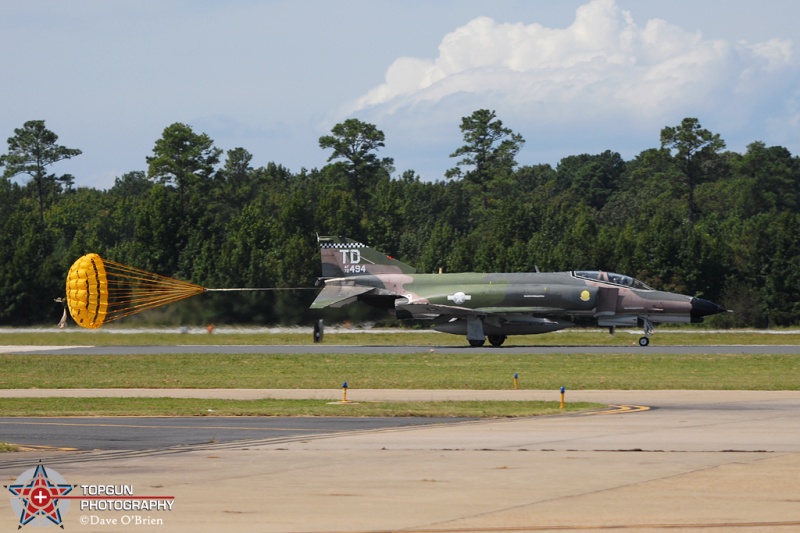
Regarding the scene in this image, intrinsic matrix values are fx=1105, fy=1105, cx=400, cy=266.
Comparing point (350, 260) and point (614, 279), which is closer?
point (614, 279)

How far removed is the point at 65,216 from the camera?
109 metres

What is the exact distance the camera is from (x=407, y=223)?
361 ft

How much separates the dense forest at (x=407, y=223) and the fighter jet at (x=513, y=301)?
143 inches

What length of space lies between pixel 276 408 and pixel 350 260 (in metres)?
24.3

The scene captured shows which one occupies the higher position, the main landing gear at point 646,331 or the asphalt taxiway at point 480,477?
the main landing gear at point 646,331

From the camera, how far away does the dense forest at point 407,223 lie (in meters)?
59.7

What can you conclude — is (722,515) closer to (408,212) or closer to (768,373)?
(768,373)

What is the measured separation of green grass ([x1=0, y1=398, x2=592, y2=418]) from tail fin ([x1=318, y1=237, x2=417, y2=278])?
21703 millimetres

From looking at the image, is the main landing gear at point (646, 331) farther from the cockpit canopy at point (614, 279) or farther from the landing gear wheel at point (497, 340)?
the landing gear wheel at point (497, 340)

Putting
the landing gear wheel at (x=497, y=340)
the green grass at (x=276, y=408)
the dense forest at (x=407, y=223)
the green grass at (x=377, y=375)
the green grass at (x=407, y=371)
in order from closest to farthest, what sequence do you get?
1. the green grass at (x=276, y=408)
2. the green grass at (x=377, y=375)
3. the green grass at (x=407, y=371)
4. the landing gear wheel at (x=497, y=340)
5. the dense forest at (x=407, y=223)

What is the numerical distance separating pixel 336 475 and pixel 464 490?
1.82 m

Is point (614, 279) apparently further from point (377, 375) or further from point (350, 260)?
point (377, 375)

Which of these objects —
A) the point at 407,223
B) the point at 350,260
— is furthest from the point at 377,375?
the point at 407,223

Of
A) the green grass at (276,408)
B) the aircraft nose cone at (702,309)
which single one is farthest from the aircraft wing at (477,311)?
the green grass at (276,408)
